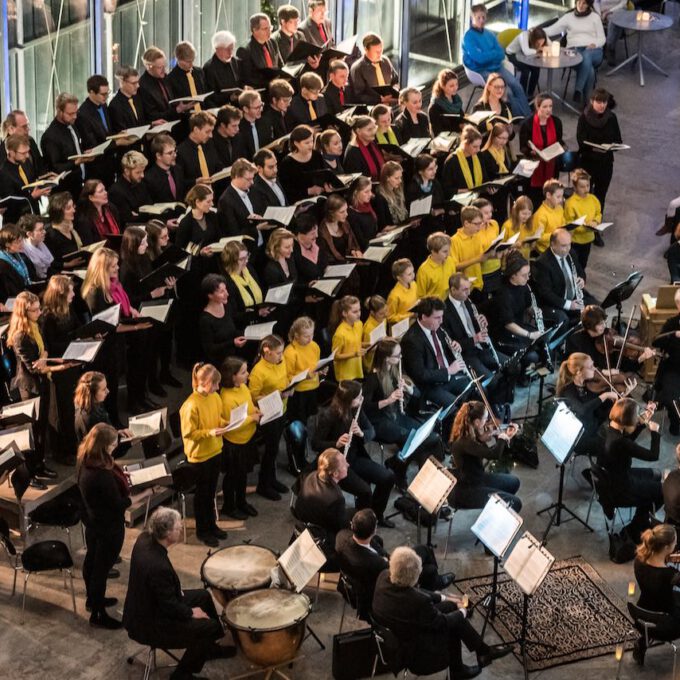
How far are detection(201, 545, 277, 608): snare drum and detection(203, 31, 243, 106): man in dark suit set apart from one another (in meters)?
6.21

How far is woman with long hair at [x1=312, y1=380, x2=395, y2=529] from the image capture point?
10.6m

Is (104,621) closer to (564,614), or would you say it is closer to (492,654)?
(492,654)

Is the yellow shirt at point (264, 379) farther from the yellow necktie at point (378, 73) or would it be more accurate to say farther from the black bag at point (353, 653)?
the yellow necktie at point (378, 73)

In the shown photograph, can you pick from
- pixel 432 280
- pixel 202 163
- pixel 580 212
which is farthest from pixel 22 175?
pixel 580 212

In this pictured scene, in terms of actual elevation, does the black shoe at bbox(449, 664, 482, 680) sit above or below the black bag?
below

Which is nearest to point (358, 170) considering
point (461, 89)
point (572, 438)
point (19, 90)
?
point (19, 90)

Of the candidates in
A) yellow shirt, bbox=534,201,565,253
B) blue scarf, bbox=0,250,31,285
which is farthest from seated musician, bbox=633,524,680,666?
blue scarf, bbox=0,250,31,285

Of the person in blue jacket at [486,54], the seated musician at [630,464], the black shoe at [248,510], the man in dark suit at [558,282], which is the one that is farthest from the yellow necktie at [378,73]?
the black shoe at [248,510]

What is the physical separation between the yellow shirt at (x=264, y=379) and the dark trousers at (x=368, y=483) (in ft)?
2.71

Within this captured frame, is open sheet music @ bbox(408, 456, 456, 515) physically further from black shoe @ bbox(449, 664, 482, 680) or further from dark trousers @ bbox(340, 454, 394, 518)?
black shoe @ bbox(449, 664, 482, 680)

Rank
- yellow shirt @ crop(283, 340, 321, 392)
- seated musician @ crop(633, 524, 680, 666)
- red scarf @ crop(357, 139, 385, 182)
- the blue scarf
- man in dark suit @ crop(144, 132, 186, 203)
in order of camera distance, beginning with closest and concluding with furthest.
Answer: seated musician @ crop(633, 524, 680, 666) → the blue scarf → yellow shirt @ crop(283, 340, 321, 392) → man in dark suit @ crop(144, 132, 186, 203) → red scarf @ crop(357, 139, 385, 182)

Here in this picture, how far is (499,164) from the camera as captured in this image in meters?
14.4

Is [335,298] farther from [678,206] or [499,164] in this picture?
[678,206]

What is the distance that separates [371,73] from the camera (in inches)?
609
